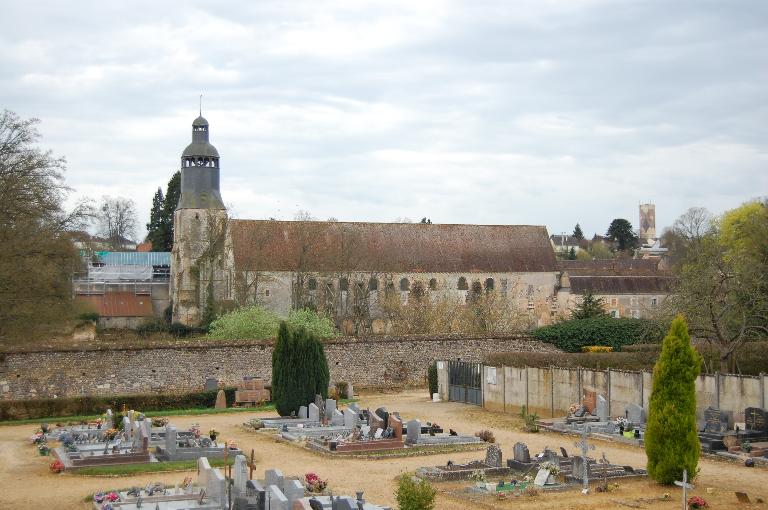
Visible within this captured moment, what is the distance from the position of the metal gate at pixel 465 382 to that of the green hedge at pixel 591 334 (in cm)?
975

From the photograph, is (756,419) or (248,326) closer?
(756,419)

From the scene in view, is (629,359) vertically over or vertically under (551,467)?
over

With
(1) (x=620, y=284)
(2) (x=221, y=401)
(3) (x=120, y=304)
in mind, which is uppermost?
(1) (x=620, y=284)

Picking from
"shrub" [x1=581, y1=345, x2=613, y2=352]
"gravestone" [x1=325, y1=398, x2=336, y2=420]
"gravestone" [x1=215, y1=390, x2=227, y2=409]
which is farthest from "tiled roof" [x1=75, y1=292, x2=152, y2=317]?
"gravestone" [x1=325, y1=398, x2=336, y2=420]

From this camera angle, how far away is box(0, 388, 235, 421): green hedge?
117 ft

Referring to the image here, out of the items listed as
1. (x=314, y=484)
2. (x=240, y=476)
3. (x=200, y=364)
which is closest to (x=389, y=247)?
(x=200, y=364)

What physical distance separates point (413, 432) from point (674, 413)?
881cm

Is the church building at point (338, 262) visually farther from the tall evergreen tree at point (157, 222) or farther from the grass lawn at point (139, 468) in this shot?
the grass lawn at point (139, 468)

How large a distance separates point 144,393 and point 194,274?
101 feet

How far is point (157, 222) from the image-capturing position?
94188mm

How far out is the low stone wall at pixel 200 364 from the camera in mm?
38844

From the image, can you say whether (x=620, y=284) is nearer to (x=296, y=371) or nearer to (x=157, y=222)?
(x=157, y=222)

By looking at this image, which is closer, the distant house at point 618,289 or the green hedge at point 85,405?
the green hedge at point 85,405

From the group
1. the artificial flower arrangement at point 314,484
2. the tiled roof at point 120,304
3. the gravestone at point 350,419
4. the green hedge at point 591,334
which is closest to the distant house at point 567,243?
the tiled roof at point 120,304
